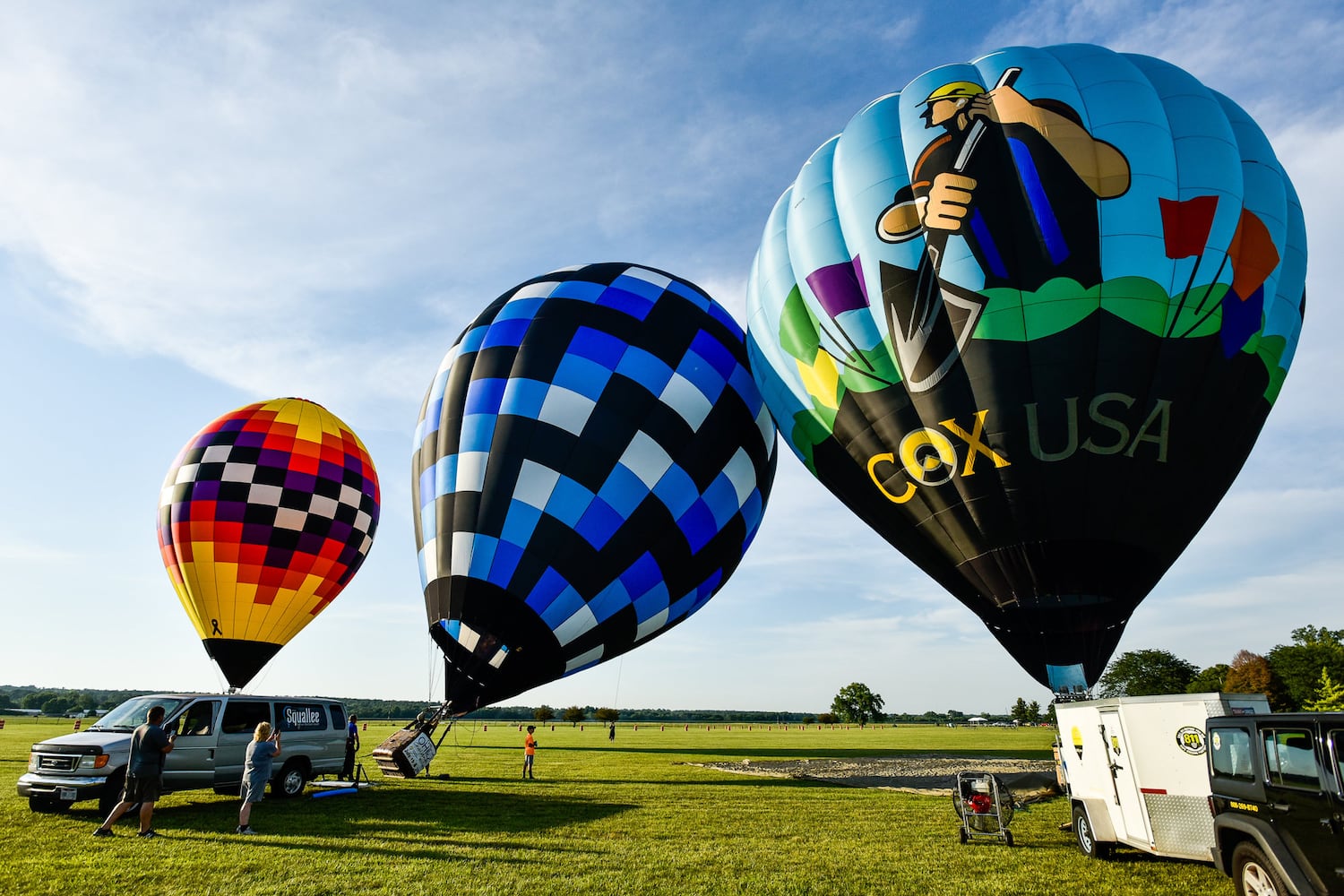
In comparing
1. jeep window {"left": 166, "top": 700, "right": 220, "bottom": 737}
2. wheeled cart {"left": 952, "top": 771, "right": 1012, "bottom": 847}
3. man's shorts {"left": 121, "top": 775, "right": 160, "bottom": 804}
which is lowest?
wheeled cart {"left": 952, "top": 771, "right": 1012, "bottom": 847}

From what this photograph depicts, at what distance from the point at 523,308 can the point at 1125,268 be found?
36.4ft

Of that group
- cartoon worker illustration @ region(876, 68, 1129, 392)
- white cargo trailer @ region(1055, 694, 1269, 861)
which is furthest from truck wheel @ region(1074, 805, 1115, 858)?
cartoon worker illustration @ region(876, 68, 1129, 392)

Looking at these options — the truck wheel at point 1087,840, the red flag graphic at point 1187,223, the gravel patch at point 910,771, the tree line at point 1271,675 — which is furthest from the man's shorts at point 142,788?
the tree line at point 1271,675

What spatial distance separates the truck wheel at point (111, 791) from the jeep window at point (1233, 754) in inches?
499

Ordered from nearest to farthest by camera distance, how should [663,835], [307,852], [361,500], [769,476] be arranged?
[307,852]
[663,835]
[769,476]
[361,500]

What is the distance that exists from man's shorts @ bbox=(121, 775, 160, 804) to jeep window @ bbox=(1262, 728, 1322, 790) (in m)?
11.3

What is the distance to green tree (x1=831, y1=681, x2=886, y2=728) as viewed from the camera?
95.9m

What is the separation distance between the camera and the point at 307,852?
8.06 m

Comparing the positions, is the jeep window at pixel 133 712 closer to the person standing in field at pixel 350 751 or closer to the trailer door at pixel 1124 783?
the person standing in field at pixel 350 751

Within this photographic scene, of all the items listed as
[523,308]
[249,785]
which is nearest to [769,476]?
[523,308]

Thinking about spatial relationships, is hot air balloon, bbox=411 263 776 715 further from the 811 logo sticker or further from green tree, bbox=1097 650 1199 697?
green tree, bbox=1097 650 1199 697

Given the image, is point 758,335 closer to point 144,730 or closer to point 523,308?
point 523,308

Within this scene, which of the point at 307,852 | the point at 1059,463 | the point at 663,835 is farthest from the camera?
the point at 1059,463

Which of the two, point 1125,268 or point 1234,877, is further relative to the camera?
point 1125,268
